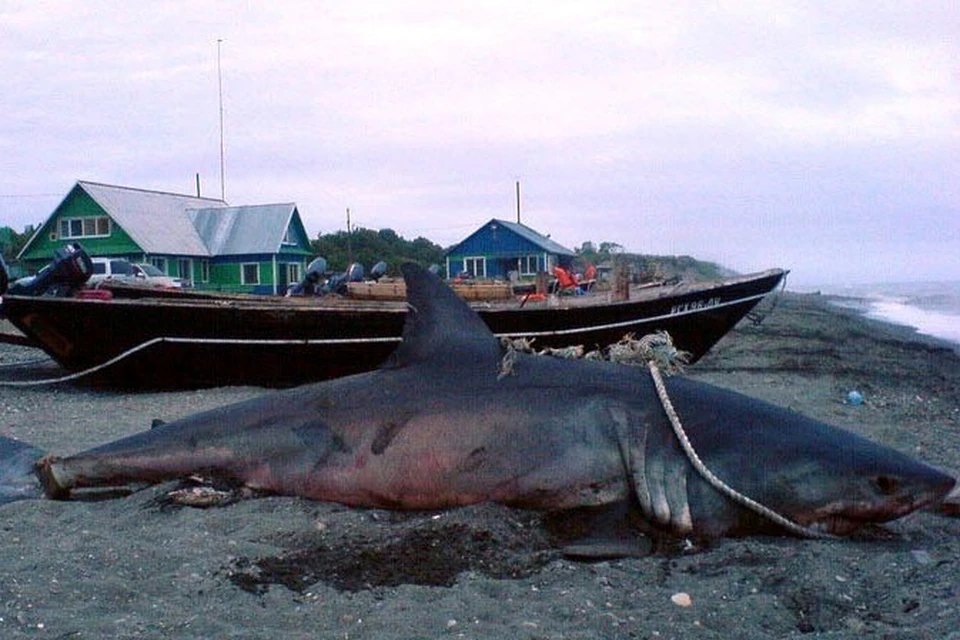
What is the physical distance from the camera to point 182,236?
4166 centimetres

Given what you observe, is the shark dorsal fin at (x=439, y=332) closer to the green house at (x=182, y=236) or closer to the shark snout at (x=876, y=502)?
the shark snout at (x=876, y=502)

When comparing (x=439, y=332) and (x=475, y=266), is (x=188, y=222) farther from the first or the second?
(x=439, y=332)

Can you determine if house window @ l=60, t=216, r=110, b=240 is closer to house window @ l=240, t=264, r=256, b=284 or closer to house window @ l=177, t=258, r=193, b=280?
house window @ l=177, t=258, r=193, b=280

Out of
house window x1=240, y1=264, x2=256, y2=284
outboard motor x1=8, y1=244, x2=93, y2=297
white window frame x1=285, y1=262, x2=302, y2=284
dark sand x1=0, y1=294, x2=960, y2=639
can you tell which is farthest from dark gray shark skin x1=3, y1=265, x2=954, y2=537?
white window frame x1=285, y1=262, x2=302, y2=284

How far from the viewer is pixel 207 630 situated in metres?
3.34

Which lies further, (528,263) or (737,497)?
(528,263)

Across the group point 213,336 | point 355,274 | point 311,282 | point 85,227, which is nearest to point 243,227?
point 85,227

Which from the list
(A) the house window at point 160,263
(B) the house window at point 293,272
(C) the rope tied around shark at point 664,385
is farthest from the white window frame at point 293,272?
(C) the rope tied around shark at point 664,385

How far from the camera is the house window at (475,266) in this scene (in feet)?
161

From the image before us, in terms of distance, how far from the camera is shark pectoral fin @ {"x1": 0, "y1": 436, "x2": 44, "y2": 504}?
5316mm

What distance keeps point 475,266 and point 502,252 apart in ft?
5.64

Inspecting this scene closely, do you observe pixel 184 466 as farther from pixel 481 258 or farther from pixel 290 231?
pixel 481 258

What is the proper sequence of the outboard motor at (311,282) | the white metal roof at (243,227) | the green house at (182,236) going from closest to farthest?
1. the outboard motor at (311,282)
2. the green house at (182,236)
3. the white metal roof at (243,227)

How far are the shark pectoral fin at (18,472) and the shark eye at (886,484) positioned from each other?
4222mm
